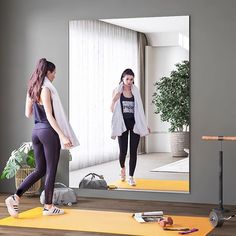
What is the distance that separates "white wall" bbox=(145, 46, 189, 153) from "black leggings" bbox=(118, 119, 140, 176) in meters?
0.14

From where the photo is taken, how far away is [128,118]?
20.4ft

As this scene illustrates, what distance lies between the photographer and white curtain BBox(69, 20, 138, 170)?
6242mm

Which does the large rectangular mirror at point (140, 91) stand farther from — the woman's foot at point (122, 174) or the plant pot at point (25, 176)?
the plant pot at point (25, 176)

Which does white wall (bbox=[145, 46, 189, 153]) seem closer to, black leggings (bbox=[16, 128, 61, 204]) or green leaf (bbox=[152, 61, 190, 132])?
green leaf (bbox=[152, 61, 190, 132])

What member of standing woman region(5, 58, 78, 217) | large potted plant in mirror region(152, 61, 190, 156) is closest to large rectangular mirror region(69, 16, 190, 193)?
large potted plant in mirror region(152, 61, 190, 156)

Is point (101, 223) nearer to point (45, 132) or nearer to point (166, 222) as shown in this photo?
point (166, 222)

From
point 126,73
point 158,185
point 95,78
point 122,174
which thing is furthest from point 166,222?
point 95,78

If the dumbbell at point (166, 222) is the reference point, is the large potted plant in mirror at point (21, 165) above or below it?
above

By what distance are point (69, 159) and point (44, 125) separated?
4.14 ft

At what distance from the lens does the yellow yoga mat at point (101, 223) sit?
4.75 meters

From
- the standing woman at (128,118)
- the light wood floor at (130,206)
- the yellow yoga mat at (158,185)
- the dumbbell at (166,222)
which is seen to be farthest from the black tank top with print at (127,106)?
the dumbbell at (166,222)

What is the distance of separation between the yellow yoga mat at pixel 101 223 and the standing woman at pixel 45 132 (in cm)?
15

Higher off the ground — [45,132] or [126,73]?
[126,73]

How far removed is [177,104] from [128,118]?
540 millimetres
